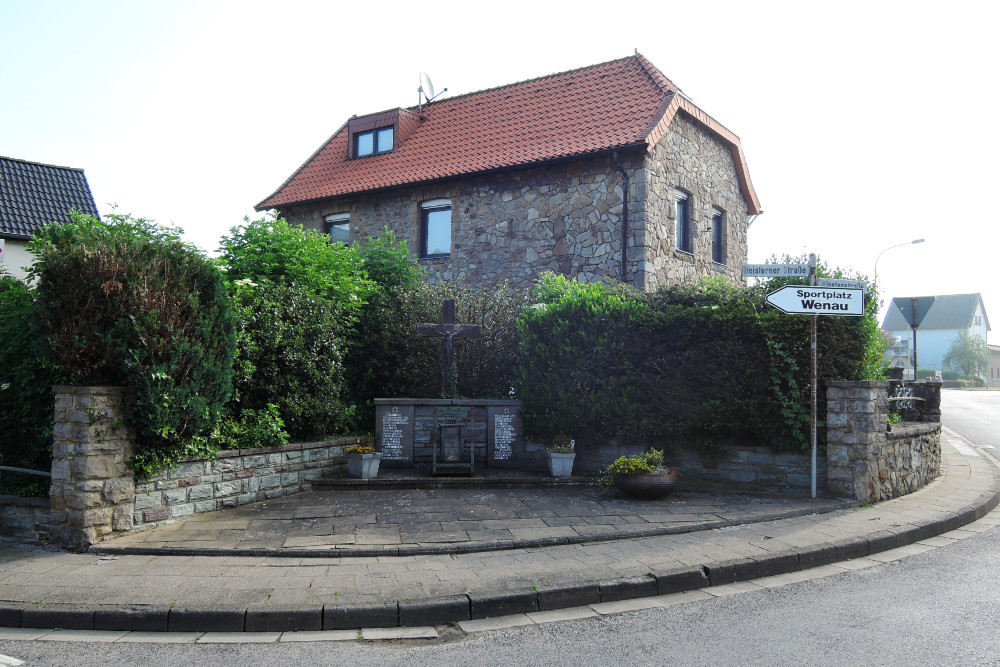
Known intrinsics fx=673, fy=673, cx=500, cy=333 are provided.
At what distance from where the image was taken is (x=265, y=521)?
23.0 ft

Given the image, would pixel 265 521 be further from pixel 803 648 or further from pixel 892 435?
pixel 892 435

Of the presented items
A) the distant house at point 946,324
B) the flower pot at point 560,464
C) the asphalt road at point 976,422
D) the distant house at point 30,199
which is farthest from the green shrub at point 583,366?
the distant house at point 946,324

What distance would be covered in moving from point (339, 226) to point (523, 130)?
5.80 meters

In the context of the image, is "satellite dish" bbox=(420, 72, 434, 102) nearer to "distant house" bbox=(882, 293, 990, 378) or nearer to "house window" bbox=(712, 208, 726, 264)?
"house window" bbox=(712, 208, 726, 264)

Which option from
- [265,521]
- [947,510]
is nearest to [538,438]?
[265,521]

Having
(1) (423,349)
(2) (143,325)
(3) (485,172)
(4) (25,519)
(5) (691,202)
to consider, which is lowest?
(4) (25,519)

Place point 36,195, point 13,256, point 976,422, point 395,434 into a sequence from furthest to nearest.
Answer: point 976,422 < point 36,195 < point 13,256 < point 395,434

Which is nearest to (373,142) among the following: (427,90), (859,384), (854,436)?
(427,90)

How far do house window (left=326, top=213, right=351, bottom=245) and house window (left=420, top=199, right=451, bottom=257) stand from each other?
244 cm

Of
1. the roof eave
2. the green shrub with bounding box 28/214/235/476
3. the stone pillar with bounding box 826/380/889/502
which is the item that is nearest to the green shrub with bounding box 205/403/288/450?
the green shrub with bounding box 28/214/235/476

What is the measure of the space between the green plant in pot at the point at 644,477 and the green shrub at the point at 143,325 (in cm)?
480

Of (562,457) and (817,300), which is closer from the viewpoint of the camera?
(817,300)

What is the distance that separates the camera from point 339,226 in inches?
736

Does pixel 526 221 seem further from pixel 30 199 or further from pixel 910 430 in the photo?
pixel 30 199
